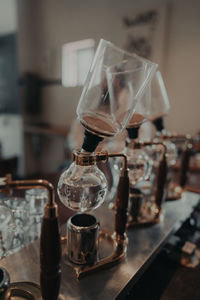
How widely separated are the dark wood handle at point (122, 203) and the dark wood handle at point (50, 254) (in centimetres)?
20

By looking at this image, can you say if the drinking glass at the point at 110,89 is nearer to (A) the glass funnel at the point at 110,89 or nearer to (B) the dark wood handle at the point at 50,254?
(A) the glass funnel at the point at 110,89

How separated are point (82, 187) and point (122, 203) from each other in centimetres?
13

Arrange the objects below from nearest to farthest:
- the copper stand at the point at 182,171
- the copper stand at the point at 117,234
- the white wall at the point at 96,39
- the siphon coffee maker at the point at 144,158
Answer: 1. the copper stand at the point at 117,234
2. the siphon coffee maker at the point at 144,158
3. the copper stand at the point at 182,171
4. the white wall at the point at 96,39

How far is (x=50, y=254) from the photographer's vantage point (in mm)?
351

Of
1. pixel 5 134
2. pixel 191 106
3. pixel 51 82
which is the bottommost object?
pixel 5 134

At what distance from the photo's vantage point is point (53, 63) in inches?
128

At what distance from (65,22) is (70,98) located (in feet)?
3.39

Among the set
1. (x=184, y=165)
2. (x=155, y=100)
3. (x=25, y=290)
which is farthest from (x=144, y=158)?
(x=25, y=290)

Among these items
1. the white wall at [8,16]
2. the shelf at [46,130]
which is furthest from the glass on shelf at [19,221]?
the white wall at [8,16]

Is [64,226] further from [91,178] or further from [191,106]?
[191,106]

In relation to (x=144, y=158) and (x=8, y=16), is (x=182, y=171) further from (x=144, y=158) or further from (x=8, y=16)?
(x=8, y=16)

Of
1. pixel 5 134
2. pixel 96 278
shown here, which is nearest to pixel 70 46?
pixel 5 134

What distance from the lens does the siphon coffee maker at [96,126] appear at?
436 millimetres

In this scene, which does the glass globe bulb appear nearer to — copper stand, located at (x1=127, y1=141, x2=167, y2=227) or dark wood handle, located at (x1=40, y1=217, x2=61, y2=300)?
dark wood handle, located at (x1=40, y1=217, x2=61, y2=300)
